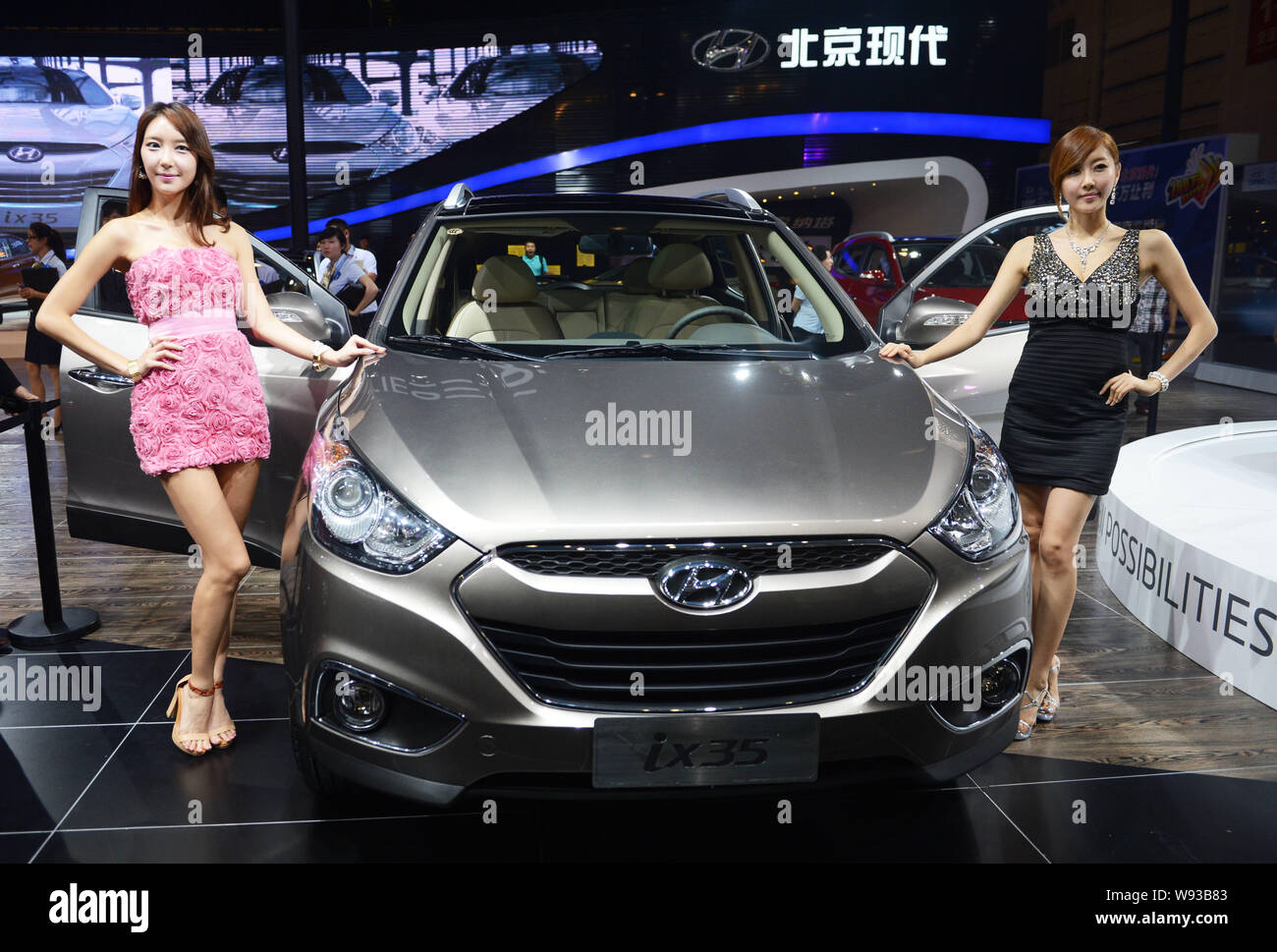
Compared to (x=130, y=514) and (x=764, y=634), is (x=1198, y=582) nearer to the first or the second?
(x=764, y=634)

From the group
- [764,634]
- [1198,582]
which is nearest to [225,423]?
[764,634]

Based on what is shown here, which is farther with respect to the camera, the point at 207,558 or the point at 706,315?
the point at 706,315

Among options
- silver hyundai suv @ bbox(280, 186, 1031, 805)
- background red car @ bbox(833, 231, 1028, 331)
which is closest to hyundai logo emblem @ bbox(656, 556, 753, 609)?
silver hyundai suv @ bbox(280, 186, 1031, 805)

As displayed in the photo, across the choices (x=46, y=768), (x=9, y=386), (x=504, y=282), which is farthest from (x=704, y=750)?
(x=9, y=386)

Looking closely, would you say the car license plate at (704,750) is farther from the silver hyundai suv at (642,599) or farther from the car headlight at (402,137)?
the car headlight at (402,137)

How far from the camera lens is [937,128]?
680 inches

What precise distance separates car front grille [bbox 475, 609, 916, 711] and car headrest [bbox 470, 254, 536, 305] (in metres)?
1.41

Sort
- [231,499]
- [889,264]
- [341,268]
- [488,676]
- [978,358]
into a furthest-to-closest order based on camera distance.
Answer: [889,264] < [341,268] < [978,358] < [231,499] < [488,676]

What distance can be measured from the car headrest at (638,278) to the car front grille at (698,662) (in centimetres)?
162

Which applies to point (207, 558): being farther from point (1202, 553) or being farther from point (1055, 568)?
point (1202, 553)

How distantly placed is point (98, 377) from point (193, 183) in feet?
2.75

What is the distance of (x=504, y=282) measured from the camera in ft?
9.51

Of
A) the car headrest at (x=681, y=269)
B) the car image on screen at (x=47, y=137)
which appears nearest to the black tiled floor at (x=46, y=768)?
the car headrest at (x=681, y=269)

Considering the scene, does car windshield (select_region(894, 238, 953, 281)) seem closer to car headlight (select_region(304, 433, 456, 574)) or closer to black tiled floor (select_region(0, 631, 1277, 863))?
black tiled floor (select_region(0, 631, 1277, 863))
